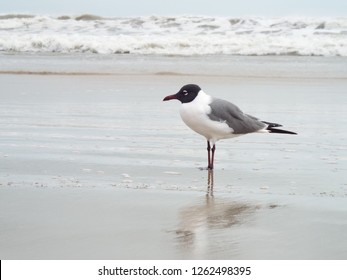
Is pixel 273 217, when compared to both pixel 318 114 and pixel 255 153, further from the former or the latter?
pixel 318 114

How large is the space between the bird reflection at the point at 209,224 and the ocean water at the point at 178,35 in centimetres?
1535

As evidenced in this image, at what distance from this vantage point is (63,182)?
4824 millimetres

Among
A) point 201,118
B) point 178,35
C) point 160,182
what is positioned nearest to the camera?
point 160,182

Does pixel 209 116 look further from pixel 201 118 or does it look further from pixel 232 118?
pixel 232 118

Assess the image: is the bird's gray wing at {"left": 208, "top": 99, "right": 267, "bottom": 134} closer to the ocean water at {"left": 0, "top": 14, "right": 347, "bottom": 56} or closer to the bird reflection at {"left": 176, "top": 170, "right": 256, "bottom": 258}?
the bird reflection at {"left": 176, "top": 170, "right": 256, "bottom": 258}

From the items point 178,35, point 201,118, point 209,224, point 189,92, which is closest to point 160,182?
point 201,118

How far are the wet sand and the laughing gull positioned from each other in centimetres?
23

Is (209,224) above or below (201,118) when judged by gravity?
below

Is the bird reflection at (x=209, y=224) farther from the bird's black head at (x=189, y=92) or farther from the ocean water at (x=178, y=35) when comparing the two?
the ocean water at (x=178, y=35)

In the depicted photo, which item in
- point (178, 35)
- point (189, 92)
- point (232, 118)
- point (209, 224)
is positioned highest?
point (178, 35)

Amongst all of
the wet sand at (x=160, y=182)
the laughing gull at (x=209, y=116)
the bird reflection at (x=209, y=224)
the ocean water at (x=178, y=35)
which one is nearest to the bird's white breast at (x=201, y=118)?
the laughing gull at (x=209, y=116)

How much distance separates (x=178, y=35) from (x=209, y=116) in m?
18.8

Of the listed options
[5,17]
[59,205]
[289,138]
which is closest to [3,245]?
[59,205]

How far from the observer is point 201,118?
547 cm
